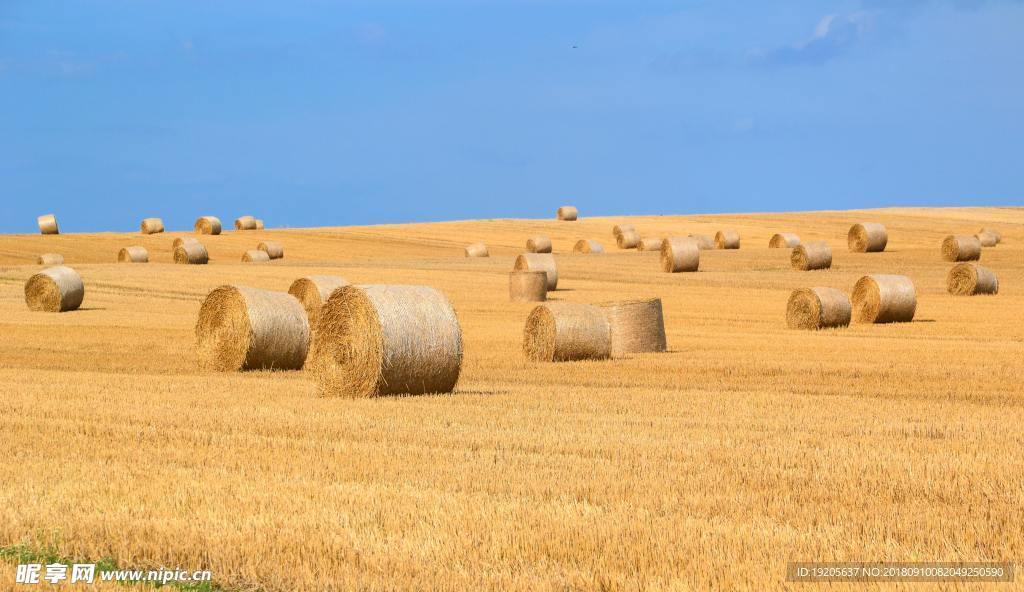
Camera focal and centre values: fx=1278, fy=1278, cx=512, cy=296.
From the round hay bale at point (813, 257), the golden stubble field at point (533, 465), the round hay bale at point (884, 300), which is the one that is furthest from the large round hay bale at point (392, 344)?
the round hay bale at point (813, 257)

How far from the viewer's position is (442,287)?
3350 centimetres

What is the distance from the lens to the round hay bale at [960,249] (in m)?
41.8

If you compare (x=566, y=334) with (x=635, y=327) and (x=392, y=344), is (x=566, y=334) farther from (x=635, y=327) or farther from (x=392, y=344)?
(x=392, y=344)

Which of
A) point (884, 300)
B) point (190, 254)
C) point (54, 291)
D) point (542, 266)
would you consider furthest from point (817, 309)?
point (190, 254)

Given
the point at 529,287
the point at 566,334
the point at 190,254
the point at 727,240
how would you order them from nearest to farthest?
the point at 566,334 < the point at 529,287 < the point at 190,254 < the point at 727,240

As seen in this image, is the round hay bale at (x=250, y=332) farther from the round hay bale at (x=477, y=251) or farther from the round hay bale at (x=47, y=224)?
the round hay bale at (x=47, y=224)

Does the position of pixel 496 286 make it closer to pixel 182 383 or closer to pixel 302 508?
pixel 182 383

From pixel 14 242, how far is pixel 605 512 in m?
49.1

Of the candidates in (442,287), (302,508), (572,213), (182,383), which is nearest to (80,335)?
(182,383)

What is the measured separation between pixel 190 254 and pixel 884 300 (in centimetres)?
2654

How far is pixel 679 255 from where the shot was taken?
129 ft

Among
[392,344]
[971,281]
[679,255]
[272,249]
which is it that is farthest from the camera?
[272,249]

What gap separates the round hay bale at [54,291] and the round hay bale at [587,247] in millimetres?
26739

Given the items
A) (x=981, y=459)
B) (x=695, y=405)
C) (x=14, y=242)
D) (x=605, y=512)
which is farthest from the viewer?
(x=14, y=242)
